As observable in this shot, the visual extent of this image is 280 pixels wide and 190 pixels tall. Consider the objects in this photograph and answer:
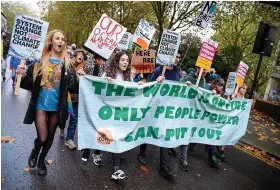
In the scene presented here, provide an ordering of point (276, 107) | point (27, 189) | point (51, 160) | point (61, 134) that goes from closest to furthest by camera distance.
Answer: point (27, 189) < point (51, 160) < point (61, 134) < point (276, 107)

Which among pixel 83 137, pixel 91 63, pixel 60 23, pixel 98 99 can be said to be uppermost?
pixel 60 23

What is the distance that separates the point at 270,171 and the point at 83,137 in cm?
448

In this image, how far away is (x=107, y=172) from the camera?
15.4 feet

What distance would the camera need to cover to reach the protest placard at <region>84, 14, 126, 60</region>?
4.47m

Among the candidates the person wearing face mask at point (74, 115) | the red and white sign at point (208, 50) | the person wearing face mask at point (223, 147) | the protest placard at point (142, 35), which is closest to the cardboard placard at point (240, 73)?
the person wearing face mask at point (223, 147)

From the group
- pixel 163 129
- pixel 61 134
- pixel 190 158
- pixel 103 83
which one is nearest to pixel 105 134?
pixel 103 83

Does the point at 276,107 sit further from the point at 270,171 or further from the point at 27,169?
the point at 27,169

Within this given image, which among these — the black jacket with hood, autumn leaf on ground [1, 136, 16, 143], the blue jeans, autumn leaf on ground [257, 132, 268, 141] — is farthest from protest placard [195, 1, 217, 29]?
autumn leaf on ground [1, 136, 16, 143]

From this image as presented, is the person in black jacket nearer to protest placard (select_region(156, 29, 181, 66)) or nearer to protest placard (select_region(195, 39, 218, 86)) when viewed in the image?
protest placard (select_region(156, 29, 181, 66))

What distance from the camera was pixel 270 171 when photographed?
6.46 m

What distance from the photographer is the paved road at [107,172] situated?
4.12 metres

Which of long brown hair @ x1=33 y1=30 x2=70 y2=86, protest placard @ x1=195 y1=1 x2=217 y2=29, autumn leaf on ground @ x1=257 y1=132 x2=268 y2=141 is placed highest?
protest placard @ x1=195 y1=1 x2=217 y2=29

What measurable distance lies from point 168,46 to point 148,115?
134cm

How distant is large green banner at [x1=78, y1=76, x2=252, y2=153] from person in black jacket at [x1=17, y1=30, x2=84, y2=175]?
30 cm
